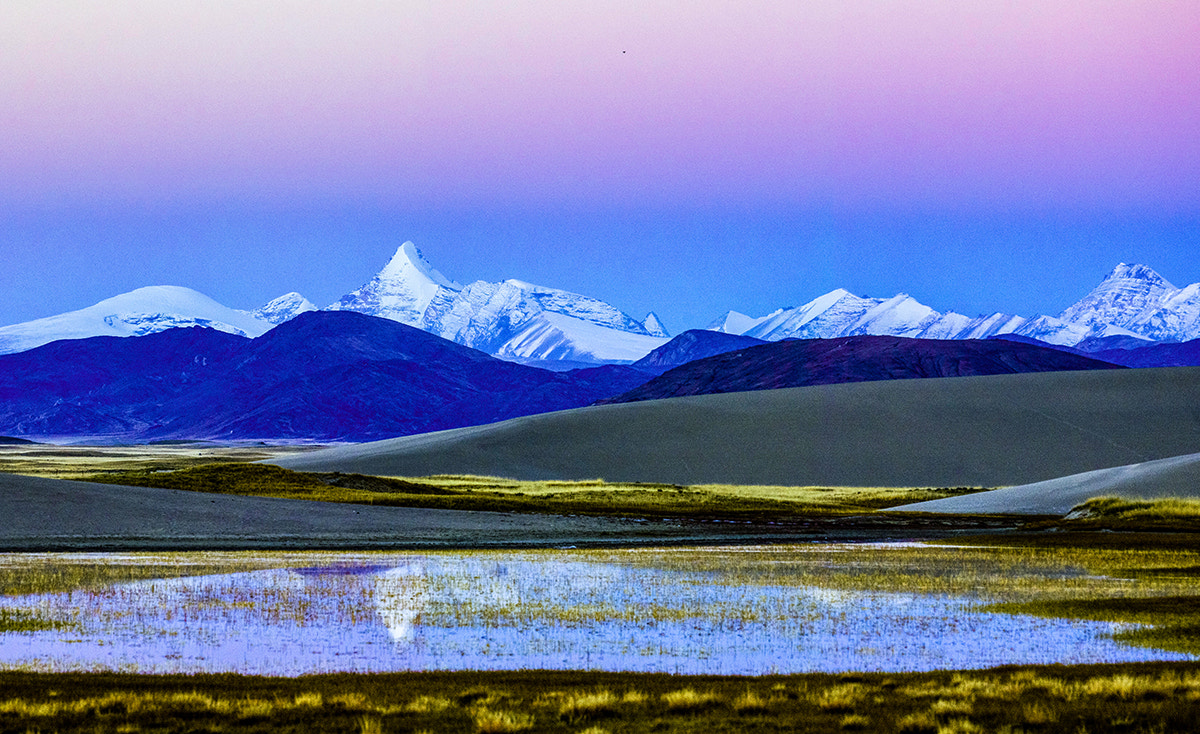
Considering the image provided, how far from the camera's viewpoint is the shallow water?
19516 mm

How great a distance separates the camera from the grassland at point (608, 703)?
1395 centimetres

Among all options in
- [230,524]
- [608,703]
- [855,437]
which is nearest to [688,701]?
[608,703]

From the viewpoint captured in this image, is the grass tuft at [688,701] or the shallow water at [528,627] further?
the shallow water at [528,627]

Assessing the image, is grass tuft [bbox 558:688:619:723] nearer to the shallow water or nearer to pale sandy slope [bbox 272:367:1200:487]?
the shallow water

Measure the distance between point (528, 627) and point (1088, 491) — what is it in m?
51.4

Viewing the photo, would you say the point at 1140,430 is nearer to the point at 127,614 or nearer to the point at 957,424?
the point at 957,424

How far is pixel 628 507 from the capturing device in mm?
72250

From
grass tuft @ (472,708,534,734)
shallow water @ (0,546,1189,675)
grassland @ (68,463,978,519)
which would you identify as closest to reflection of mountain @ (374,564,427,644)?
shallow water @ (0,546,1189,675)

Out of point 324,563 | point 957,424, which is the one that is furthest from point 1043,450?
point 324,563

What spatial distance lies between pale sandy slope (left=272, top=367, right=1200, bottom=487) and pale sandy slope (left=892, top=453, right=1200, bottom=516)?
51.9 m

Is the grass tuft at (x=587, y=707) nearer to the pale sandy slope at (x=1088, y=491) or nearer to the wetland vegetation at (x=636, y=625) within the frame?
the wetland vegetation at (x=636, y=625)

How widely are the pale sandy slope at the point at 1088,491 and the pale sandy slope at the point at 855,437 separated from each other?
51.9 meters

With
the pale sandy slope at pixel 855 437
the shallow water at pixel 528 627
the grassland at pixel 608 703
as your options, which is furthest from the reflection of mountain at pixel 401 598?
the pale sandy slope at pixel 855 437

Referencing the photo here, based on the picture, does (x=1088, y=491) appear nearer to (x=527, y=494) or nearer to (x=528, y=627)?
(x=527, y=494)
